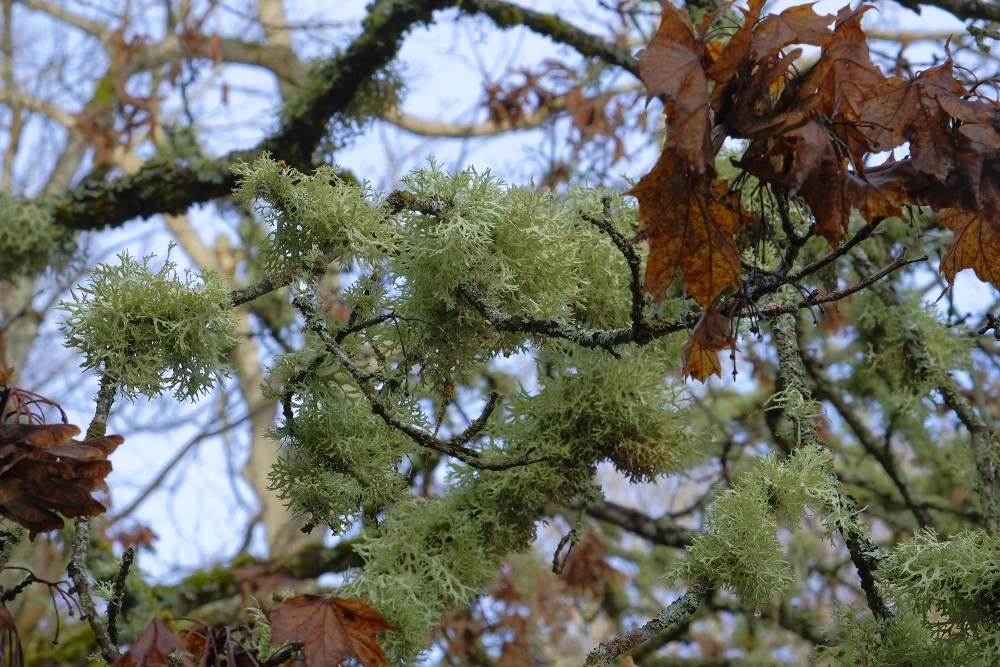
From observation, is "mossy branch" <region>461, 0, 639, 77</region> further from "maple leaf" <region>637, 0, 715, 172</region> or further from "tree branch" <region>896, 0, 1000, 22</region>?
"maple leaf" <region>637, 0, 715, 172</region>

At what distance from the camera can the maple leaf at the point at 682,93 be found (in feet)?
3.21

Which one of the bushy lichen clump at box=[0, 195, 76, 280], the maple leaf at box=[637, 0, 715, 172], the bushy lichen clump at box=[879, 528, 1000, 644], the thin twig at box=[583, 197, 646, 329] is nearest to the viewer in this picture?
the maple leaf at box=[637, 0, 715, 172]

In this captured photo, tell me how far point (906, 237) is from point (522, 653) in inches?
81.5

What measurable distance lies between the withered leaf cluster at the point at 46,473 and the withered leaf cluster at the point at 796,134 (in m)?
0.74

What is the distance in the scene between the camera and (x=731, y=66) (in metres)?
1.03

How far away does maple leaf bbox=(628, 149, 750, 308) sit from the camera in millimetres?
1077

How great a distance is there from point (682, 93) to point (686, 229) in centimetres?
19

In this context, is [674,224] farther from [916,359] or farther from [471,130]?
[471,130]

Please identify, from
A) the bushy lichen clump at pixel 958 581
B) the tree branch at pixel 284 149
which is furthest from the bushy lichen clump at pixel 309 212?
the tree branch at pixel 284 149

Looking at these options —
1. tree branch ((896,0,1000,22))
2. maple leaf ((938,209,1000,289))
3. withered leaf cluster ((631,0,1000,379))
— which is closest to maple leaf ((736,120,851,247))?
withered leaf cluster ((631,0,1000,379))

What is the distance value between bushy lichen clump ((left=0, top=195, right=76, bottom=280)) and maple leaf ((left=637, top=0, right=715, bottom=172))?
2.03 metres

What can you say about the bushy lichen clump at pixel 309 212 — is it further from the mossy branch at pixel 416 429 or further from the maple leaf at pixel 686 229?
the maple leaf at pixel 686 229

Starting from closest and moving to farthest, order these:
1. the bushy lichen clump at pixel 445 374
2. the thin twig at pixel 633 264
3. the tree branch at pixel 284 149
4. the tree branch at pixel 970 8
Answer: the thin twig at pixel 633 264
the bushy lichen clump at pixel 445 374
the tree branch at pixel 970 8
the tree branch at pixel 284 149

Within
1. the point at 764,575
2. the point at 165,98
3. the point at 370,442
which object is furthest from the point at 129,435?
the point at 764,575
